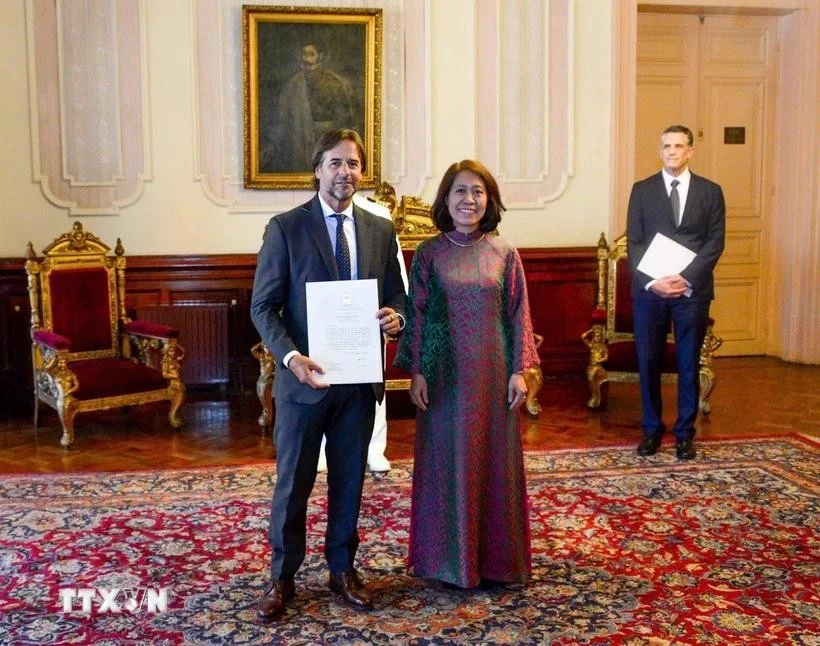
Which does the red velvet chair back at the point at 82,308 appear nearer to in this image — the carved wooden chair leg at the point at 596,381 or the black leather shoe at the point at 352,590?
the carved wooden chair leg at the point at 596,381

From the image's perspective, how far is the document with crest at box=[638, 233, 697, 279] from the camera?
491 cm

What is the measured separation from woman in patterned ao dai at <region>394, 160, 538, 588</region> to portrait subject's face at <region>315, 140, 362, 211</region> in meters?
0.39

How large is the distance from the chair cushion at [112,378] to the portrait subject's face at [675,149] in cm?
327

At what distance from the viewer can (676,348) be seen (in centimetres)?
504

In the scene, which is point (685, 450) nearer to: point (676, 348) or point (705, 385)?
point (676, 348)

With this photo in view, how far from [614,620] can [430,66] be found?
4845mm

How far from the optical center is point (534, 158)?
23.6ft

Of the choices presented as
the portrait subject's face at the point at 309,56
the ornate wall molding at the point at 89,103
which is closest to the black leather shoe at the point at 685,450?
the portrait subject's face at the point at 309,56

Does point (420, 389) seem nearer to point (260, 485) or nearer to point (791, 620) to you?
point (791, 620)

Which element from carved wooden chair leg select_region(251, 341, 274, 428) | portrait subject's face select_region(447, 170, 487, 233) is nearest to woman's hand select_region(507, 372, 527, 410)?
portrait subject's face select_region(447, 170, 487, 233)

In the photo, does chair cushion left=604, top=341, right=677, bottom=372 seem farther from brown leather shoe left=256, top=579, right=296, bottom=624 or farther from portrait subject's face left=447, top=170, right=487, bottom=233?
brown leather shoe left=256, top=579, right=296, bottom=624

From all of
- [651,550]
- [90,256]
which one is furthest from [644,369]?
[90,256]

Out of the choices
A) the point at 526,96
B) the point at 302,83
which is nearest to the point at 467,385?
the point at 302,83

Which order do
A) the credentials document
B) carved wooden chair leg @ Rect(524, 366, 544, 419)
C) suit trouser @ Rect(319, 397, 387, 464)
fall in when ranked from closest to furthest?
the credentials document, suit trouser @ Rect(319, 397, 387, 464), carved wooden chair leg @ Rect(524, 366, 544, 419)
